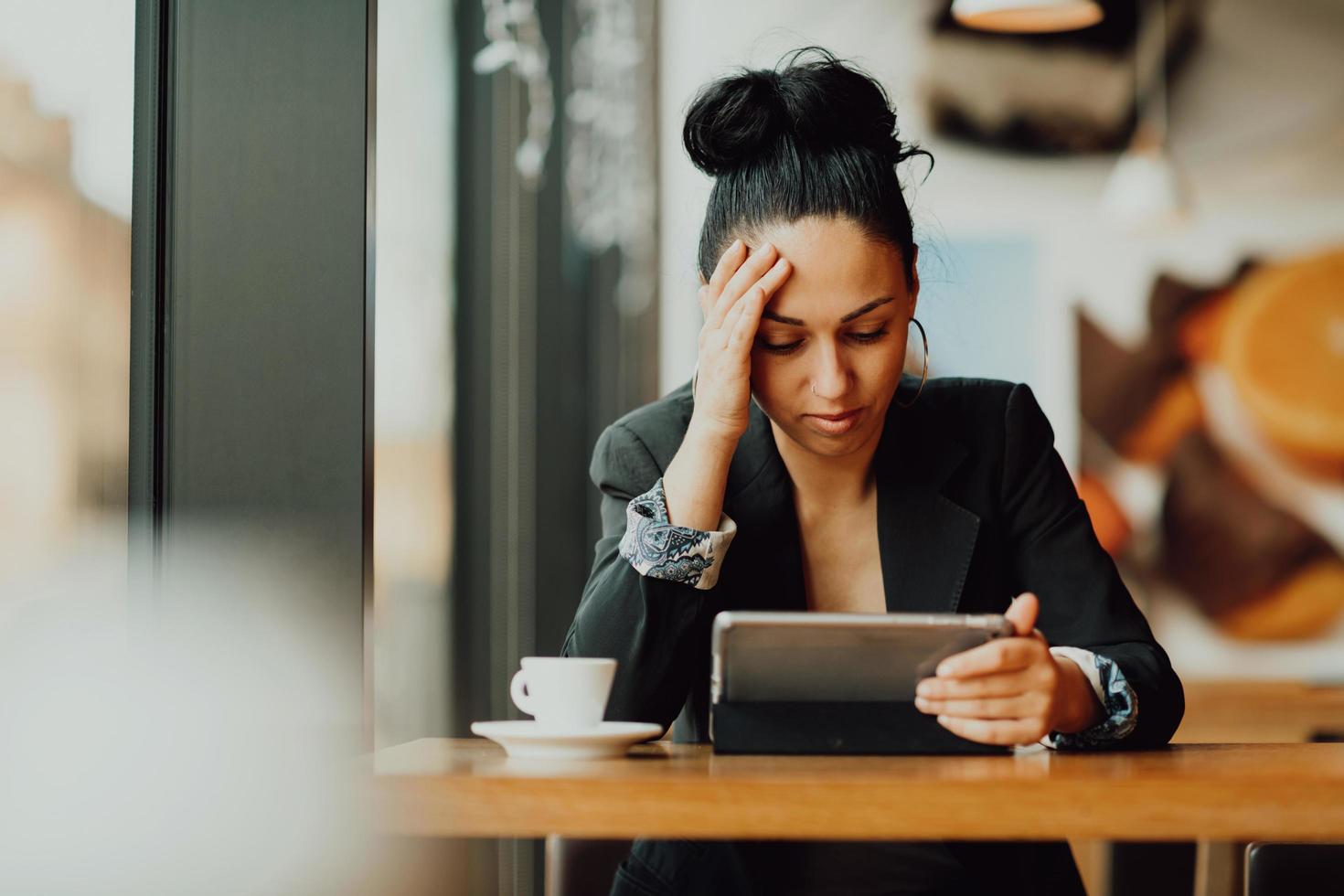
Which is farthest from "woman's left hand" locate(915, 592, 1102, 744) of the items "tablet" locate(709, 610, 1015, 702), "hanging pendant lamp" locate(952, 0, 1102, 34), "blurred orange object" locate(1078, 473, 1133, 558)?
"blurred orange object" locate(1078, 473, 1133, 558)

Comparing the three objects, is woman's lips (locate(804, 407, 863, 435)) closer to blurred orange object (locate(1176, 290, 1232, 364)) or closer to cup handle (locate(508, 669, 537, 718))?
cup handle (locate(508, 669, 537, 718))

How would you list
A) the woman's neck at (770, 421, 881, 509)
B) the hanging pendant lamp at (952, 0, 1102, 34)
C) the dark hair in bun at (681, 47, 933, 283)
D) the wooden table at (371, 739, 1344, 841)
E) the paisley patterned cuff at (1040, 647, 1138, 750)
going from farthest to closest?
the hanging pendant lamp at (952, 0, 1102, 34), the woman's neck at (770, 421, 881, 509), the dark hair in bun at (681, 47, 933, 283), the paisley patterned cuff at (1040, 647, 1138, 750), the wooden table at (371, 739, 1344, 841)

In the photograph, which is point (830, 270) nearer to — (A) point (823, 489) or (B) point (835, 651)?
(A) point (823, 489)

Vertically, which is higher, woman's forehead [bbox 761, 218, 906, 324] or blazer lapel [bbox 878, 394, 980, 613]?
woman's forehead [bbox 761, 218, 906, 324]

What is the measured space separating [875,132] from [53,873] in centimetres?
108

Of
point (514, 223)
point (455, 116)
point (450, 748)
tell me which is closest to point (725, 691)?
point (450, 748)

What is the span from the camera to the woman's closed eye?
1412 millimetres

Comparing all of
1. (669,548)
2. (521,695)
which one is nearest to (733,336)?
(669,548)

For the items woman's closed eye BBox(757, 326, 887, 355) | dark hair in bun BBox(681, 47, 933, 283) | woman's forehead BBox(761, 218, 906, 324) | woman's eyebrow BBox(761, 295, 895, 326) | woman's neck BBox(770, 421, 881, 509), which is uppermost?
dark hair in bun BBox(681, 47, 933, 283)

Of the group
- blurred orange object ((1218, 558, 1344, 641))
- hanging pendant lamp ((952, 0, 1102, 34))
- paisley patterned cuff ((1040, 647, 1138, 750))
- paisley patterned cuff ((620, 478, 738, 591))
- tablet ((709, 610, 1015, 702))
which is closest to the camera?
tablet ((709, 610, 1015, 702))

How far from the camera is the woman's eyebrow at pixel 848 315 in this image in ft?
4.54

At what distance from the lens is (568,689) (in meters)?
1.08

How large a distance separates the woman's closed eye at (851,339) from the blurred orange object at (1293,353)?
3.19 meters

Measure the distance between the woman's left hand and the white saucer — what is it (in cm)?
23
